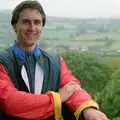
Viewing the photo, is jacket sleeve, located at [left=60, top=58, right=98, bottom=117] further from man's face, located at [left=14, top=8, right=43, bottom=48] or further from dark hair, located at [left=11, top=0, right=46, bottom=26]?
dark hair, located at [left=11, top=0, right=46, bottom=26]

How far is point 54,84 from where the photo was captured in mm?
3443

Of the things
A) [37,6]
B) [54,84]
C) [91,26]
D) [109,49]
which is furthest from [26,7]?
[91,26]

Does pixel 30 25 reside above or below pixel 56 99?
above

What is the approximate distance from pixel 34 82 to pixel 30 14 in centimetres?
44

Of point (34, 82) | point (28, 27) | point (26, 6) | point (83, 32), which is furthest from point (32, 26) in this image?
point (83, 32)

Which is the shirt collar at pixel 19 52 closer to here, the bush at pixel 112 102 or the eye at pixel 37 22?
the eye at pixel 37 22

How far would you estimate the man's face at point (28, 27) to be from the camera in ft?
11.1

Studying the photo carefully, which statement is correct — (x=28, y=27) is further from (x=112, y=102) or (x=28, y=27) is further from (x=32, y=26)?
(x=112, y=102)

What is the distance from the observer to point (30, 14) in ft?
11.2

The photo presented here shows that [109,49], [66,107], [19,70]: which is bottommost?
[109,49]

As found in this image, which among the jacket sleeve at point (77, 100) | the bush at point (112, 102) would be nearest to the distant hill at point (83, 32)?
the bush at point (112, 102)

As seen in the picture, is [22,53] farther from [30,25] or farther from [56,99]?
[56,99]

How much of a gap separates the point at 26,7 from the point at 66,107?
0.69 meters

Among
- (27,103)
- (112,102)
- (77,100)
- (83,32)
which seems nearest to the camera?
(27,103)
